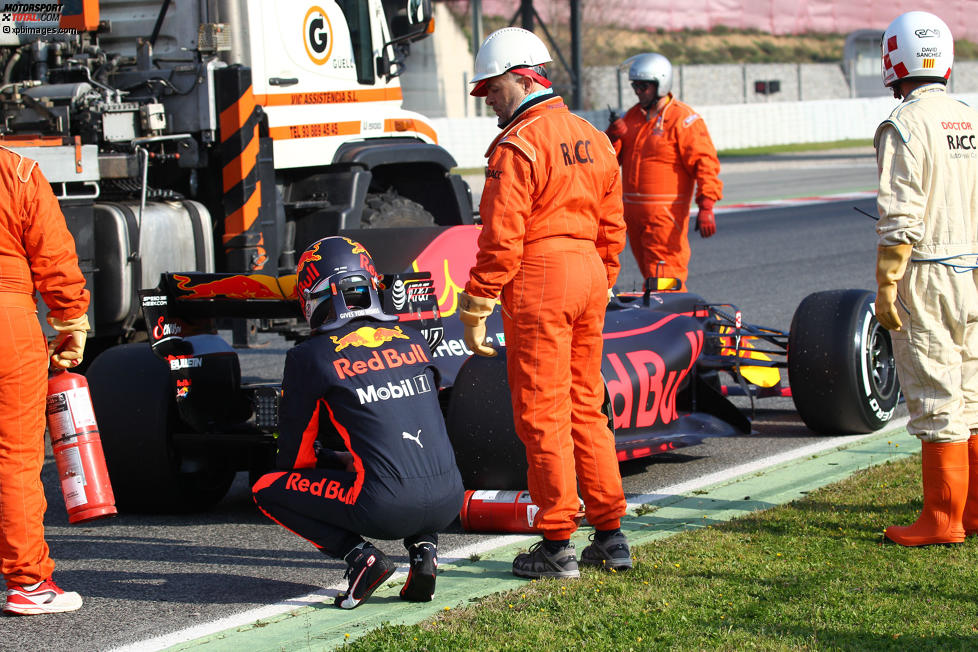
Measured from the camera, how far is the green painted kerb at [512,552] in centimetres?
414

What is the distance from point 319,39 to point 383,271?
341cm

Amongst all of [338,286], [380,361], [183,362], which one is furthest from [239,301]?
[380,361]

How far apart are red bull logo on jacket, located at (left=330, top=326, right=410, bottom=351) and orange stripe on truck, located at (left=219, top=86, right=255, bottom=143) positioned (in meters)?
4.24

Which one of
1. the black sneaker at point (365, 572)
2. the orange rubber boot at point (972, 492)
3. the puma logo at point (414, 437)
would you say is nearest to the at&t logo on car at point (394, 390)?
the puma logo at point (414, 437)

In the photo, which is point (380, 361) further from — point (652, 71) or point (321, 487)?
point (652, 71)

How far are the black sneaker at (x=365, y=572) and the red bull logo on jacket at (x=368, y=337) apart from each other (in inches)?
26.0

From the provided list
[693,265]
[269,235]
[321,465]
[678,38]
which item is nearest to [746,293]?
[693,265]

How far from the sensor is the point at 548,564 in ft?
15.1

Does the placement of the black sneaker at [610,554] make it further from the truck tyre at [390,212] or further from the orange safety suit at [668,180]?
the truck tyre at [390,212]

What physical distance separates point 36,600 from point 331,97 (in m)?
5.36

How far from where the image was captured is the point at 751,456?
6609mm

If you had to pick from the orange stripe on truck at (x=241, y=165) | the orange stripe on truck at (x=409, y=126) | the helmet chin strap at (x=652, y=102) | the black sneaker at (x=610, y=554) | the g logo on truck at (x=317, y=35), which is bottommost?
the black sneaker at (x=610, y=554)

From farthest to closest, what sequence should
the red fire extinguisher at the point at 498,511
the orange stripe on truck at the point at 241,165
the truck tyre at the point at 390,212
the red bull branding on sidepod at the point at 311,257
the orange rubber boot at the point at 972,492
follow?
the truck tyre at the point at 390,212
the orange stripe on truck at the point at 241,165
the red fire extinguisher at the point at 498,511
the orange rubber boot at the point at 972,492
the red bull branding on sidepod at the point at 311,257

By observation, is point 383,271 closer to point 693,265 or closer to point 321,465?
point 321,465
